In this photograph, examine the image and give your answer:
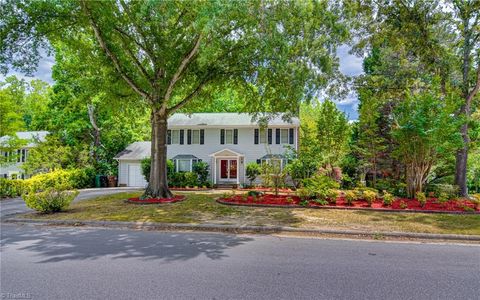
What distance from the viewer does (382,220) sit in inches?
333

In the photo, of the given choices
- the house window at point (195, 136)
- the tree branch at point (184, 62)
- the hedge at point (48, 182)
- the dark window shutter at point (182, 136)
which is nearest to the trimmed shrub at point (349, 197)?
the tree branch at point (184, 62)

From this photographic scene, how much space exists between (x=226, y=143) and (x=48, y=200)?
14.8 metres

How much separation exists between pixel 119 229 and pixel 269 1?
850 cm

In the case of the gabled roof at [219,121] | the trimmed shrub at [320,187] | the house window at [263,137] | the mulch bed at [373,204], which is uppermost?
the gabled roof at [219,121]

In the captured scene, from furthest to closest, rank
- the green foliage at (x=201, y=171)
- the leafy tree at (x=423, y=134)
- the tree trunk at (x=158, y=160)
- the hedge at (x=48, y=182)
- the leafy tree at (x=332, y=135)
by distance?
1. the green foliage at (x=201, y=171)
2. the hedge at (x=48, y=182)
3. the leafy tree at (x=332, y=135)
4. the tree trunk at (x=158, y=160)
5. the leafy tree at (x=423, y=134)

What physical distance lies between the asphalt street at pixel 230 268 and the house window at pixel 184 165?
53.2 ft

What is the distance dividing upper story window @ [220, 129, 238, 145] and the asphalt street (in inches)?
648

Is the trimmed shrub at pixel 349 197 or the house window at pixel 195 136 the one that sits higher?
the house window at pixel 195 136

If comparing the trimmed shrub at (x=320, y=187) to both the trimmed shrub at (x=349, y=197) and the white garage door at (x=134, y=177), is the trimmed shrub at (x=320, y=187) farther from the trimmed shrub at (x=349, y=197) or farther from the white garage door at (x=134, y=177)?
the white garage door at (x=134, y=177)

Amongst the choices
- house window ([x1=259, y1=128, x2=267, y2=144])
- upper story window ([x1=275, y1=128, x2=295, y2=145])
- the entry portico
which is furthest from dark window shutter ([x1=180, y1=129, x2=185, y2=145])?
upper story window ([x1=275, y1=128, x2=295, y2=145])

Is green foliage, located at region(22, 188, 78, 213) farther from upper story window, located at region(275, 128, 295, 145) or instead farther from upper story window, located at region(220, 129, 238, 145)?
upper story window, located at region(275, 128, 295, 145)

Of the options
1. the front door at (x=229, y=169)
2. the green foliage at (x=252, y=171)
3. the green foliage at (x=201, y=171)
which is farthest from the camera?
the front door at (x=229, y=169)

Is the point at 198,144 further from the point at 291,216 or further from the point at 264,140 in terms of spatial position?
the point at 291,216

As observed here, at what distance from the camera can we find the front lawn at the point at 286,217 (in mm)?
7699
